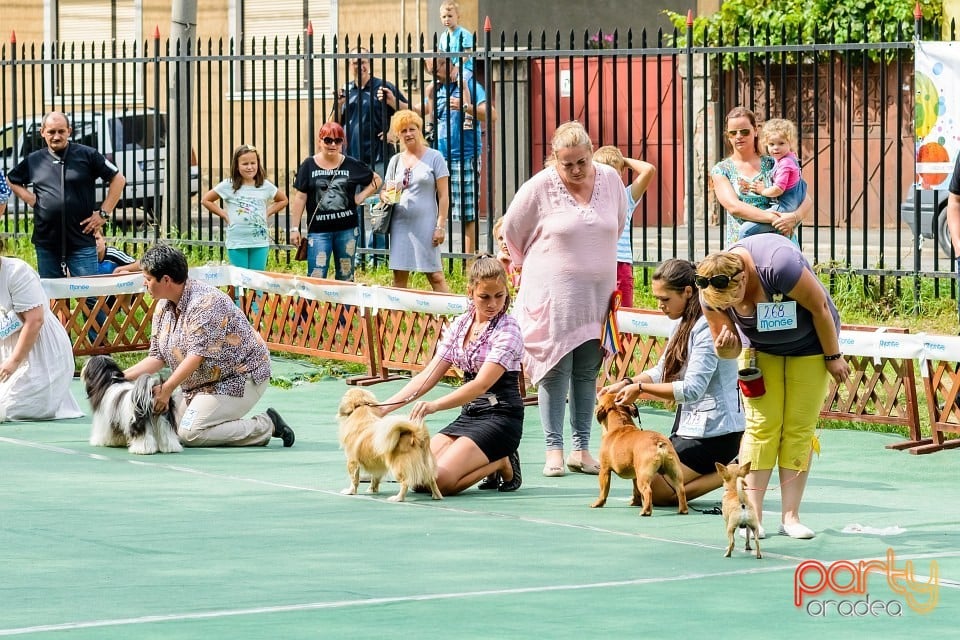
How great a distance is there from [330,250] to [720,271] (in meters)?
7.88

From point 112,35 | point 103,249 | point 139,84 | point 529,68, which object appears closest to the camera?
point 103,249

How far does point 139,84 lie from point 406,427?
20922 mm

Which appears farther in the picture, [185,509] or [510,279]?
[510,279]

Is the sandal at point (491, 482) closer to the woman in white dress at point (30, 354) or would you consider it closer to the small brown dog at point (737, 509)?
the small brown dog at point (737, 509)

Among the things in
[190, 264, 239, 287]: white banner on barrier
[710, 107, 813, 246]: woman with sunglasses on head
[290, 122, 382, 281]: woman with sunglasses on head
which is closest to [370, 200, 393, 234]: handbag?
[290, 122, 382, 281]: woman with sunglasses on head

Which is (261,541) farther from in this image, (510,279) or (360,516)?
(510,279)

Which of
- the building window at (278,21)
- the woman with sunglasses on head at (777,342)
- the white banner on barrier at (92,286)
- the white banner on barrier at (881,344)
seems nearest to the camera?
the woman with sunglasses on head at (777,342)

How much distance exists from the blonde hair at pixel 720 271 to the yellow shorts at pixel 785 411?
430 millimetres

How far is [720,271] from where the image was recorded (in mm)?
7438

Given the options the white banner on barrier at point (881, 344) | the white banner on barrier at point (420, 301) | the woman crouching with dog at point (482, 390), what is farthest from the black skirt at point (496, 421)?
the white banner on barrier at point (420, 301)

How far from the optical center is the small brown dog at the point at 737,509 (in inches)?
294


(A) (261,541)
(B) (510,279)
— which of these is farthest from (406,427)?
(B) (510,279)

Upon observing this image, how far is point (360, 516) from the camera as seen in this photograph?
8.59m

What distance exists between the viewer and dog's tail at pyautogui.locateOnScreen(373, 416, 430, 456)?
344 inches
